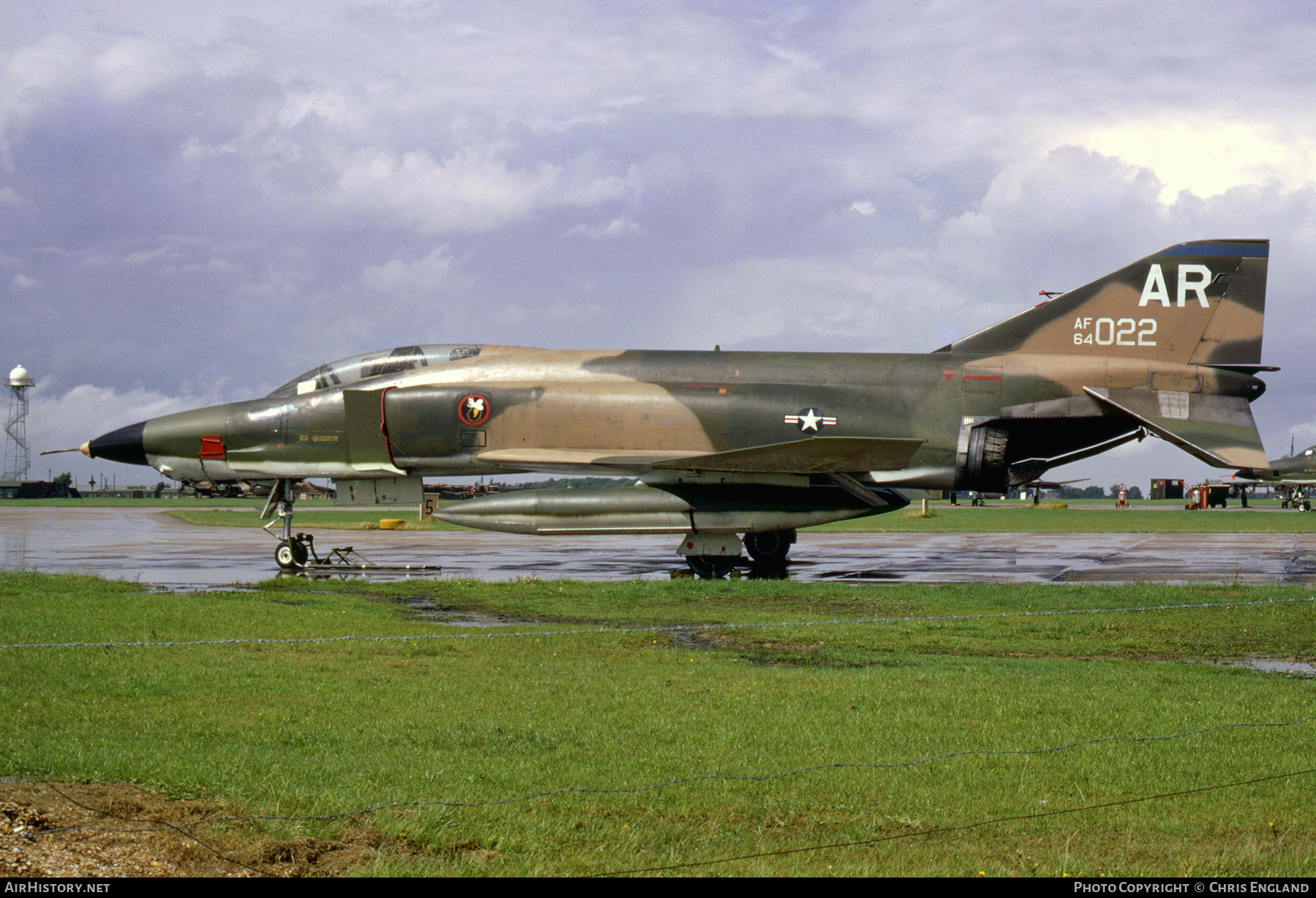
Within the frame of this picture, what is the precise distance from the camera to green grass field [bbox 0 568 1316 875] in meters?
4.71

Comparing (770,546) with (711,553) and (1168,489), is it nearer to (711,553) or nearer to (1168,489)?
(711,553)

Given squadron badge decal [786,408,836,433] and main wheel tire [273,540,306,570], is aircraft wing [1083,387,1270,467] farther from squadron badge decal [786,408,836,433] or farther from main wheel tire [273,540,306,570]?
main wheel tire [273,540,306,570]

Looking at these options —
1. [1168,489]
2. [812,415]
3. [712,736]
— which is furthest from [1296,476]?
[712,736]

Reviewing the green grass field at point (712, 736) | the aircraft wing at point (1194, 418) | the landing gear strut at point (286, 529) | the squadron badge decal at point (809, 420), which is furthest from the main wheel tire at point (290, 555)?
the aircraft wing at point (1194, 418)

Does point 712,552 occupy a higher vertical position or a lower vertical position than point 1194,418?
lower

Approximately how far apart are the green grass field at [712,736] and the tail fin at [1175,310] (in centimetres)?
670

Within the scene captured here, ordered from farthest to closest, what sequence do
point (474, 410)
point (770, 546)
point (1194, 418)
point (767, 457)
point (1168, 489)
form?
point (1168, 489) → point (770, 546) → point (474, 410) → point (1194, 418) → point (767, 457)

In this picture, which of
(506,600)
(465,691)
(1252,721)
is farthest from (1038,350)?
(465,691)

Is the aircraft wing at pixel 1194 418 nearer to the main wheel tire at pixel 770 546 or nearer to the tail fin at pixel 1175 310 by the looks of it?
the tail fin at pixel 1175 310

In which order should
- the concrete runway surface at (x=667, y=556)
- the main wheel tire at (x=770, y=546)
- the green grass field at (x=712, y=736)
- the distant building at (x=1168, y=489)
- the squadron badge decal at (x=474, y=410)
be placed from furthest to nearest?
1. the distant building at (x=1168, y=489)
2. the main wheel tire at (x=770, y=546)
3. the concrete runway surface at (x=667, y=556)
4. the squadron badge decal at (x=474, y=410)
5. the green grass field at (x=712, y=736)

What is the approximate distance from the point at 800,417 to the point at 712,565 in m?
2.90

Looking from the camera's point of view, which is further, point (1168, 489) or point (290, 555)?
point (1168, 489)

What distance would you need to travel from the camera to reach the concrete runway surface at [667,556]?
19.4 m

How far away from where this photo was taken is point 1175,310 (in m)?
18.1
